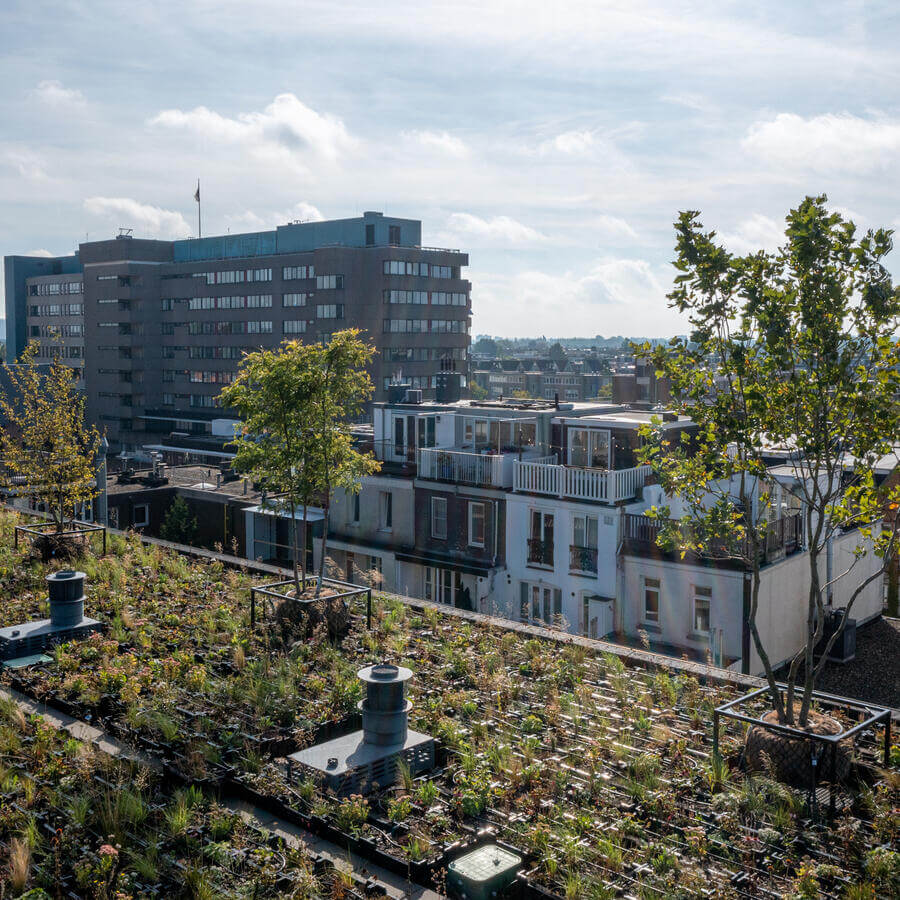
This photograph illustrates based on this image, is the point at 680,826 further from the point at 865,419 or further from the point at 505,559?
the point at 505,559

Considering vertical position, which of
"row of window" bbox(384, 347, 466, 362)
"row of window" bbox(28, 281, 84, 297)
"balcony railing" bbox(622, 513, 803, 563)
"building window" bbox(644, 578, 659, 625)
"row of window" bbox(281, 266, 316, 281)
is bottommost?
"building window" bbox(644, 578, 659, 625)

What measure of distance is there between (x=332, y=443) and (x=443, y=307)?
10326 centimetres

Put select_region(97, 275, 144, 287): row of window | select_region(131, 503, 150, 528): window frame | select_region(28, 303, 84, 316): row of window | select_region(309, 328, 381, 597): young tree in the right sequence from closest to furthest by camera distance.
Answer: select_region(309, 328, 381, 597): young tree → select_region(131, 503, 150, 528): window frame → select_region(97, 275, 144, 287): row of window → select_region(28, 303, 84, 316): row of window

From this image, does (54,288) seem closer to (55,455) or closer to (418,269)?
(418,269)

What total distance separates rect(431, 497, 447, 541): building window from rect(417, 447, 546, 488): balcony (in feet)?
3.09

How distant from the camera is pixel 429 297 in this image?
116125 mm

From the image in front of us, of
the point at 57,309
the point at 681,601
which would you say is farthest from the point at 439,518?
the point at 57,309

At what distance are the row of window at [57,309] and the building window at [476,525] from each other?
132 meters

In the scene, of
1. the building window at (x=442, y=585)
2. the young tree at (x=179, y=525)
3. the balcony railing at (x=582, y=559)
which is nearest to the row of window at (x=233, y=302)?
the young tree at (x=179, y=525)

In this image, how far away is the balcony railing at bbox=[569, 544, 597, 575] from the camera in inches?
1206

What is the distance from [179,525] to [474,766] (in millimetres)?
35298

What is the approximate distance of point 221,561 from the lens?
21.1m

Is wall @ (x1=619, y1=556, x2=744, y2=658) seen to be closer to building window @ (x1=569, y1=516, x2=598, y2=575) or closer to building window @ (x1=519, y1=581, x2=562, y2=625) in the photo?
building window @ (x1=569, y1=516, x2=598, y2=575)

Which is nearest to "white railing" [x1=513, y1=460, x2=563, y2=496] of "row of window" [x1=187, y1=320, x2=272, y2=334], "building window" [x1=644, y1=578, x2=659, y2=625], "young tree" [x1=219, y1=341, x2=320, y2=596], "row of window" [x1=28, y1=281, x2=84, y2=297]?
"building window" [x1=644, y1=578, x2=659, y2=625]
